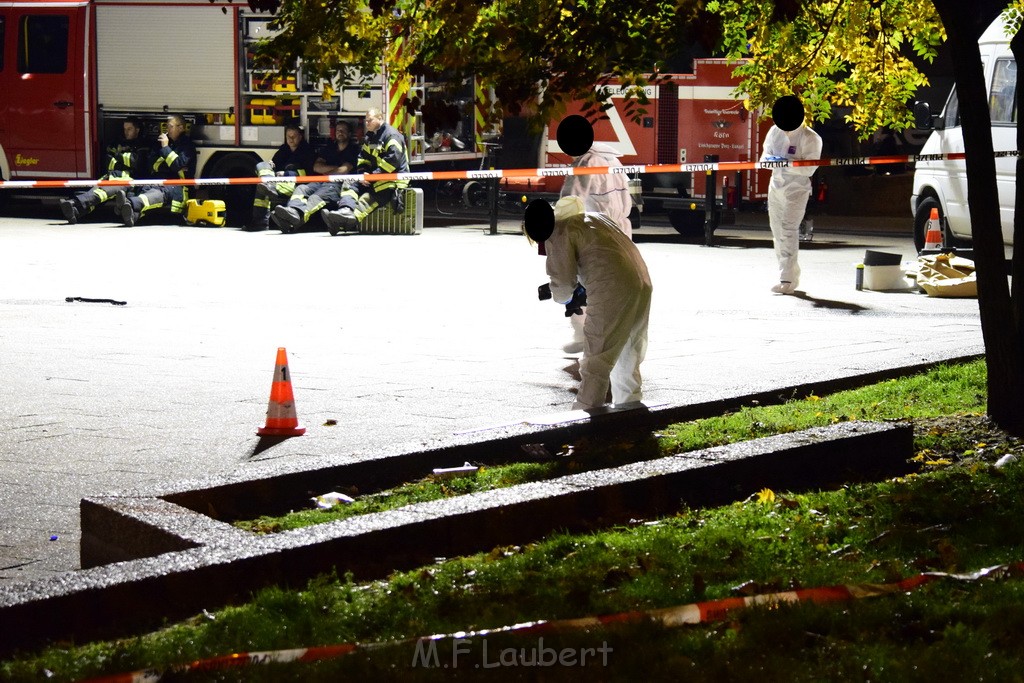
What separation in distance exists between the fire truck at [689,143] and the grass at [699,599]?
44.4 ft

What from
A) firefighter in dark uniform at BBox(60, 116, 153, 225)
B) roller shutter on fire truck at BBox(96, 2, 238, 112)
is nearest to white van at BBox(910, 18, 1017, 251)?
roller shutter on fire truck at BBox(96, 2, 238, 112)

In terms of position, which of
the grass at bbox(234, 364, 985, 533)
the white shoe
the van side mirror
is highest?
the van side mirror

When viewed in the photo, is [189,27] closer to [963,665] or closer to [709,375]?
[709,375]

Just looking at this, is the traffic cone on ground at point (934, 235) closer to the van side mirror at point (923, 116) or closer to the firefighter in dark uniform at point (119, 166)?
the van side mirror at point (923, 116)

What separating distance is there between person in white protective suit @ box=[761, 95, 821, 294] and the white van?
139 centimetres

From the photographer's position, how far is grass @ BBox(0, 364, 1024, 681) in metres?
3.85

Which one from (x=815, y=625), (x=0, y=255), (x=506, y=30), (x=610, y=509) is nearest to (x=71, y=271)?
(x=0, y=255)

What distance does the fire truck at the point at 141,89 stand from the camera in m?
22.2

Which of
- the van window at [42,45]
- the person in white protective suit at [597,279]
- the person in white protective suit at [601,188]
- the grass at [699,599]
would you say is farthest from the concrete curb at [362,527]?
the van window at [42,45]

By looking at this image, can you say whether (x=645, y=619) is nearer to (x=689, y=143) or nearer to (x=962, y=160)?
(x=962, y=160)

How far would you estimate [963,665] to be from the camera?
383 centimetres

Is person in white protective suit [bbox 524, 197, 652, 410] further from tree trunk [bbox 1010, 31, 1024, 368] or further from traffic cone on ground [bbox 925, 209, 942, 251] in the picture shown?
traffic cone on ground [bbox 925, 209, 942, 251]

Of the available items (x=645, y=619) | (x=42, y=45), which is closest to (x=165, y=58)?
(x=42, y=45)

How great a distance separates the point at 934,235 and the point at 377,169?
8.12m
